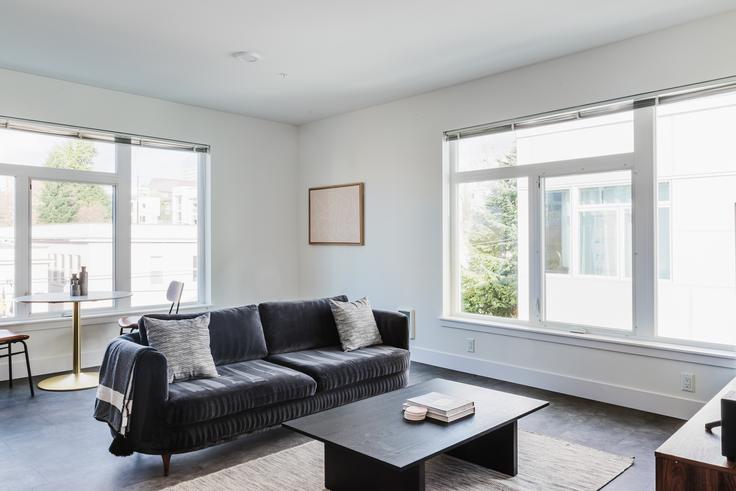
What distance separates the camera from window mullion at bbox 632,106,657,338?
149 inches

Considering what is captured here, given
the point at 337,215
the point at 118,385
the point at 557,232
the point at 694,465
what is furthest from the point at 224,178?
the point at 694,465

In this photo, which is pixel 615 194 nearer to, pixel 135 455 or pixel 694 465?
pixel 694 465

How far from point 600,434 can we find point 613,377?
0.76 metres

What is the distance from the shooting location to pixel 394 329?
163 inches

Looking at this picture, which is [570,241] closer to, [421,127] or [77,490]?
[421,127]

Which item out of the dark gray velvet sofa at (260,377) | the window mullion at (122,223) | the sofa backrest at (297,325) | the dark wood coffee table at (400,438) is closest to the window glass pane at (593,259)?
the dark gray velvet sofa at (260,377)

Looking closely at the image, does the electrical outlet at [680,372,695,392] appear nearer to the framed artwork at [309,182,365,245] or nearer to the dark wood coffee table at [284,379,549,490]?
the dark wood coffee table at [284,379,549,490]

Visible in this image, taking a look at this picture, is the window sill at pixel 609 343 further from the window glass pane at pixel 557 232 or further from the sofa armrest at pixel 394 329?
the sofa armrest at pixel 394 329

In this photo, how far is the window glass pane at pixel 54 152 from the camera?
4641mm

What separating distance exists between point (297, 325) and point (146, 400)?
4.86 ft

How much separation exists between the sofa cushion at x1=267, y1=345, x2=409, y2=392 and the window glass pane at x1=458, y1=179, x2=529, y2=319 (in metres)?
1.23

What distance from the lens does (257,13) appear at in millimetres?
3389

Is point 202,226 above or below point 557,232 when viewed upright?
above

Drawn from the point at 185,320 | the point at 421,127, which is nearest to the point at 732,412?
the point at 185,320
